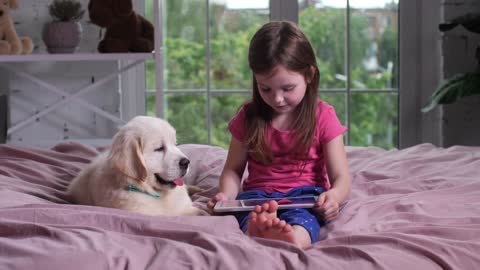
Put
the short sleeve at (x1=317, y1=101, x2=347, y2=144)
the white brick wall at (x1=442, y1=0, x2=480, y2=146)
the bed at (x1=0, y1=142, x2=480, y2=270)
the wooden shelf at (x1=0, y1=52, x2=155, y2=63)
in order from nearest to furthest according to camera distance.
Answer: the bed at (x1=0, y1=142, x2=480, y2=270)
the short sleeve at (x1=317, y1=101, x2=347, y2=144)
the wooden shelf at (x1=0, y1=52, x2=155, y2=63)
the white brick wall at (x1=442, y1=0, x2=480, y2=146)

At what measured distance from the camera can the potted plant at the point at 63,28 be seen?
356 centimetres

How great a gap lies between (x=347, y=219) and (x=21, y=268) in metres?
0.77

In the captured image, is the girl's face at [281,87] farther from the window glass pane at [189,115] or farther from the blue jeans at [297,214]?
the window glass pane at [189,115]

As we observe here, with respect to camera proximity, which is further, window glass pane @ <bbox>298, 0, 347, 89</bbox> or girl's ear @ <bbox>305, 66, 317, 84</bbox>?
window glass pane @ <bbox>298, 0, 347, 89</bbox>

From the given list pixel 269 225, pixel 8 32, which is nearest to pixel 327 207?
pixel 269 225

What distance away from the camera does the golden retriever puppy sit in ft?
6.08

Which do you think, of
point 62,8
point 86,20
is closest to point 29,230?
point 62,8

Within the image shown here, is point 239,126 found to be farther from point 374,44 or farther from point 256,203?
point 374,44

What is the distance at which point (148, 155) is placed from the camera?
6.15 feet

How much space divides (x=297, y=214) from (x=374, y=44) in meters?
2.44

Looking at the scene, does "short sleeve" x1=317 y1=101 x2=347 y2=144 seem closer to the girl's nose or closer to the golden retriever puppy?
the girl's nose

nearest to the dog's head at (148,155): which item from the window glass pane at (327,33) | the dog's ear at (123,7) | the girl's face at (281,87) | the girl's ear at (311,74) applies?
the girl's face at (281,87)

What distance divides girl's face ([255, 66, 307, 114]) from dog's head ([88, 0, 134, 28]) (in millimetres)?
1613

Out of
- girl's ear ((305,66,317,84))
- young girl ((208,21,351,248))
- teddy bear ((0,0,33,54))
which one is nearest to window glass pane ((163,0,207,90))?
teddy bear ((0,0,33,54))
